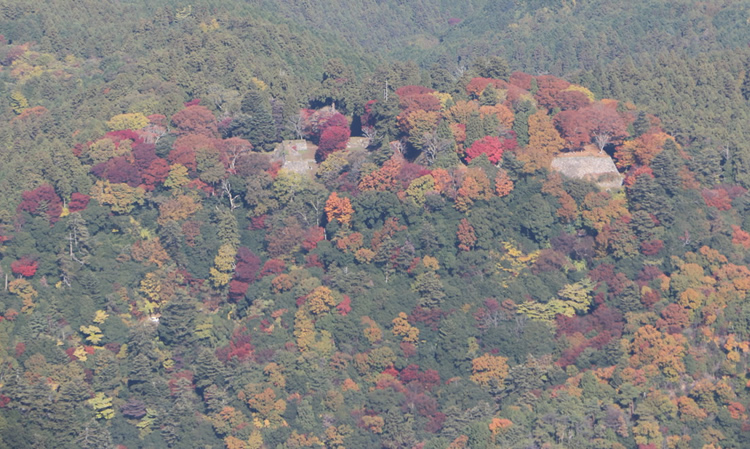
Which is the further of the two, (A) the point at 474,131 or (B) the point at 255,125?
(B) the point at 255,125

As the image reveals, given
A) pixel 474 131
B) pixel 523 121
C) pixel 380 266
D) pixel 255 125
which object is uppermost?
pixel 474 131

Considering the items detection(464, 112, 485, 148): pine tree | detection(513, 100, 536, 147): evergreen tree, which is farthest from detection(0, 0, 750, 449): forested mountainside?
detection(513, 100, 536, 147): evergreen tree

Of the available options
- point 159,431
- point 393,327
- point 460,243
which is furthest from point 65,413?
point 460,243

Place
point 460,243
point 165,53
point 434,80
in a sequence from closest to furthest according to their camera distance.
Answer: point 460,243 → point 434,80 → point 165,53

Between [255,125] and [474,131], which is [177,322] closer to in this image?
[255,125]

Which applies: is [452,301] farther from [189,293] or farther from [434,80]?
[434,80]

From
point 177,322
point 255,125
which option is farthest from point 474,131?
point 177,322

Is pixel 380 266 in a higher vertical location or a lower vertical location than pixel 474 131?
lower

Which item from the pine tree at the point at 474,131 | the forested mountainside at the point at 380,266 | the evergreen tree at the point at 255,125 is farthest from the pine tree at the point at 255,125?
the pine tree at the point at 474,131
